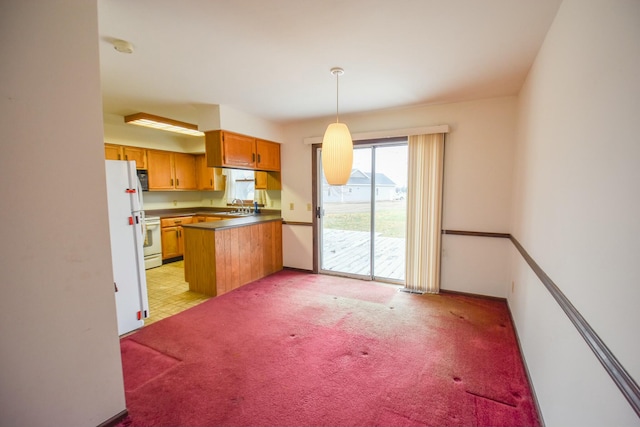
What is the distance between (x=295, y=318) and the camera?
2908 millimetres

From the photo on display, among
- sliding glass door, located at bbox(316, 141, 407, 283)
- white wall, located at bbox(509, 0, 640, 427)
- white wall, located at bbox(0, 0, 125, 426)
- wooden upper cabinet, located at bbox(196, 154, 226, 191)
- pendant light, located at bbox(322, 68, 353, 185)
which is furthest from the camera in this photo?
wooden upper cabinet, located at bbox(196, 154, 226, 191)

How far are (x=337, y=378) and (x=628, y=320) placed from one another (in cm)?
169

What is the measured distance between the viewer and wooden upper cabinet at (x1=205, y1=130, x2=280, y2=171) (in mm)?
3598

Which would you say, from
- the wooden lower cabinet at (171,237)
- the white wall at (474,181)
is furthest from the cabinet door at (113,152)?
the white wall at (474,181)

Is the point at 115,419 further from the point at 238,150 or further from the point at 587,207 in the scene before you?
the point at 238,150

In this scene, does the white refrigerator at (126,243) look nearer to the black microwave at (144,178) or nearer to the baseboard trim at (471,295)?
the black microwave at (144,178)

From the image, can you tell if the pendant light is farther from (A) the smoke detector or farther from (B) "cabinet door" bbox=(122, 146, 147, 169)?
(B) "cabinet door" bbox=(122, 146, 147, 169)

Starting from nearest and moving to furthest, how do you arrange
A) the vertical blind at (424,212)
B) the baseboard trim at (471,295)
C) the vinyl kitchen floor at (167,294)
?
the vinyl kitchen floor at (167,294)
the baseboard trim at (471,295)
the vertical blind at (424,212)

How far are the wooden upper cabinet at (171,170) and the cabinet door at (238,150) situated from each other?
2357 mm

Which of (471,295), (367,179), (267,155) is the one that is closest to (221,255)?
(267,155)

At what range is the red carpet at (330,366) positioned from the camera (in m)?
1.66

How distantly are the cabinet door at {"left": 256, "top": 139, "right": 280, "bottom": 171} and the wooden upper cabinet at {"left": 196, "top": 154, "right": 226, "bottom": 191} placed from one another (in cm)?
182

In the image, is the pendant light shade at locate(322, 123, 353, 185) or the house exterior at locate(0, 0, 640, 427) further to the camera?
the pendant light shade at locate(322, 123, 353, 185)

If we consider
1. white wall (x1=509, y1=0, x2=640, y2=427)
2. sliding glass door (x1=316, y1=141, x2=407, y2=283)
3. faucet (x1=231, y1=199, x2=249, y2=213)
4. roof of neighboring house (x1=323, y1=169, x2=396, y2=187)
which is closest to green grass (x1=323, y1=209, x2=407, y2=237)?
sliding glass door (x1=316, y1=141, x2=407, y2=283)
